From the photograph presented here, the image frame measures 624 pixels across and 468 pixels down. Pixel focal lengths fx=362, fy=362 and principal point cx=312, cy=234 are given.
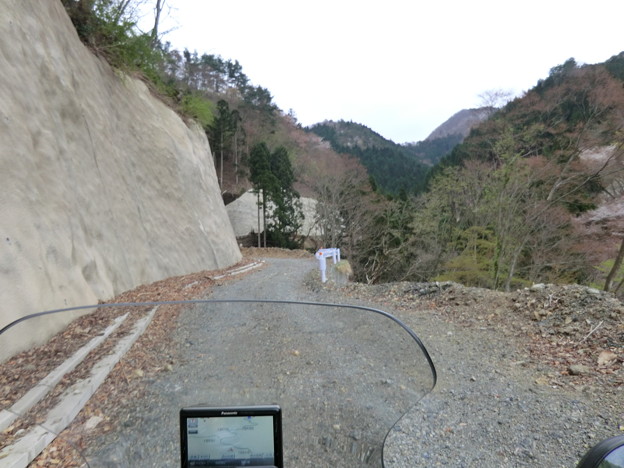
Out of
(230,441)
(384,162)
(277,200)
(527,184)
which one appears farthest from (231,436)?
(384,162)

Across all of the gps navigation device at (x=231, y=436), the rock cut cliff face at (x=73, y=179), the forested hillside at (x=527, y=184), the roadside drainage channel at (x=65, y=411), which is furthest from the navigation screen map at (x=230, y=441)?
the forested hillside at (x=527, y=184)

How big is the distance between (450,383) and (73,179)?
6.06 meters

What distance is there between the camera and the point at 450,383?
3674mm

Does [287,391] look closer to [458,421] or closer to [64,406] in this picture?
[64,406]

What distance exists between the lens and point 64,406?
117 centimetres

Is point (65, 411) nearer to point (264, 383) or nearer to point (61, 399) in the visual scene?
point (61, 399)

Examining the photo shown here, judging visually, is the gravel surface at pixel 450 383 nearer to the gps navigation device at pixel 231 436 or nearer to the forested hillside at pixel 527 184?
the gps navigation device at pixel 231 436

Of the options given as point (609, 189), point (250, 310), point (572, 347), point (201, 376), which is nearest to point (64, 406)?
point (201, 376)

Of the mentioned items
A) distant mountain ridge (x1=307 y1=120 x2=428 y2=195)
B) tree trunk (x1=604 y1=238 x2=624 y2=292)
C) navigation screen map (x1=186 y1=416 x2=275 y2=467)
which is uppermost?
distant mountain ridge (x1=307 y1=120 x2=428 y2=195)

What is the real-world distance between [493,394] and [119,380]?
343 cm

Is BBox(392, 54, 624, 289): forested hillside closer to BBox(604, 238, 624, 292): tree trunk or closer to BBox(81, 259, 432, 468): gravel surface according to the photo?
BBox(604, 238, 624, 292): tree trunk

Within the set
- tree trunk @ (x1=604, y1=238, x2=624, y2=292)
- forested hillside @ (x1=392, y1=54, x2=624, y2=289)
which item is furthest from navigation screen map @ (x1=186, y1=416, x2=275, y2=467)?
forested hillside @ (x1=392, y1=54, x2=624, y2=289)

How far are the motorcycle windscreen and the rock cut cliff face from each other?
47cm

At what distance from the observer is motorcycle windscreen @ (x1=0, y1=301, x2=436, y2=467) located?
117 centimetres
